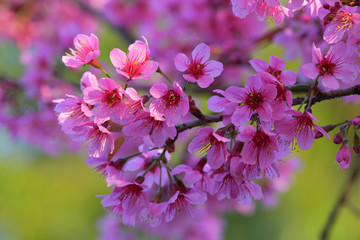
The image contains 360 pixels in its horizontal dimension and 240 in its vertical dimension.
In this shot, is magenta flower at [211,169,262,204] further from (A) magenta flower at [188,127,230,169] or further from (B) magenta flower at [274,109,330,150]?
(B) magenta flower at [274,109,330,150]

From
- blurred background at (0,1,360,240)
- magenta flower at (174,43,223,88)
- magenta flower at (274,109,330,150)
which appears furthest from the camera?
blurred background at (0,1,360,240)

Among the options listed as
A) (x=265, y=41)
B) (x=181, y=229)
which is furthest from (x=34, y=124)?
(x=265, y=41)

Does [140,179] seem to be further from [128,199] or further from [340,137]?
[340,137]

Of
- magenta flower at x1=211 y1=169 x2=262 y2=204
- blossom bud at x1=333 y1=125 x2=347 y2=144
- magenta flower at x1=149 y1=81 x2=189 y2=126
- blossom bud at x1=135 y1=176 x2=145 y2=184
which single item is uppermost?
magenta flower at x1=149 y1=81 x2=189 y2=126

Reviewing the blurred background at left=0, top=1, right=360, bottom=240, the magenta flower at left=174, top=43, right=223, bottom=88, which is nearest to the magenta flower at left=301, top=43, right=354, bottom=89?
the magenta flower at left=174, top=43, right=223, bottom=88

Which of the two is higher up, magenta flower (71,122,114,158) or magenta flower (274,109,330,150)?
magenta flower (274,109,330,150)

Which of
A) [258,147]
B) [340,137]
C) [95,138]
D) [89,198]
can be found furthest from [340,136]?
[89,198]

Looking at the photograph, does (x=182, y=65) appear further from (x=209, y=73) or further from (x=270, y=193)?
(x=270, y=193)
